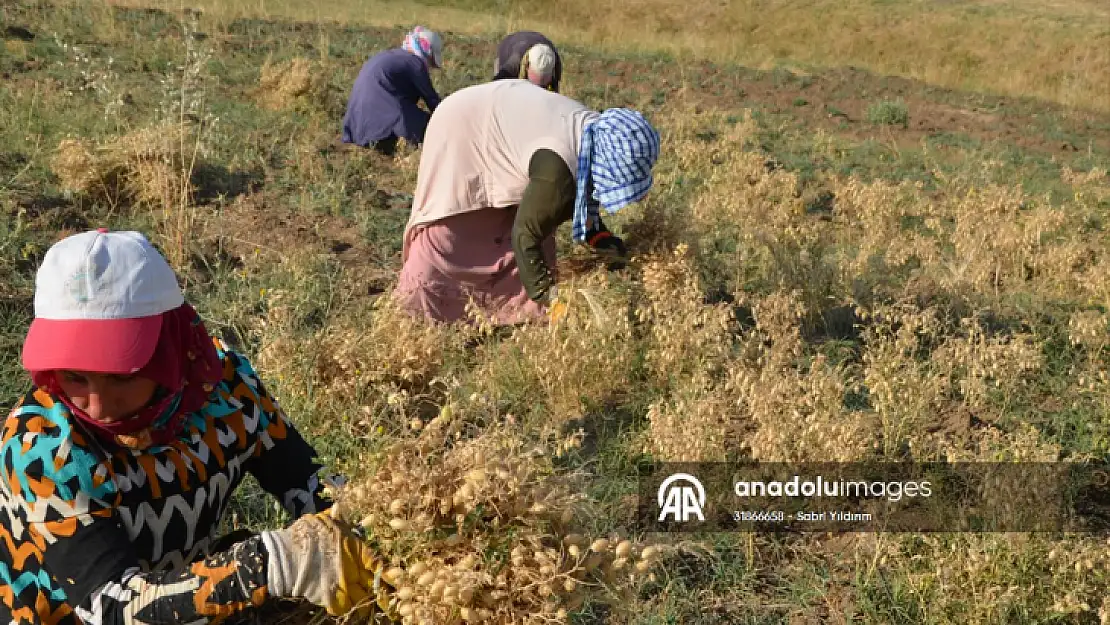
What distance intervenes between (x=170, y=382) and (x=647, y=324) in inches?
94.2

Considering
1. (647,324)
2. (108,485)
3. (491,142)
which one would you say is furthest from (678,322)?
(108,485)

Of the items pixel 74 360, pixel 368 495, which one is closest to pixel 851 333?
pixel 368 495


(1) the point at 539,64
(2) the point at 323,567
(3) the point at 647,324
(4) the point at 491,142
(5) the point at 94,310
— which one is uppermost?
(1) the point at 539,64

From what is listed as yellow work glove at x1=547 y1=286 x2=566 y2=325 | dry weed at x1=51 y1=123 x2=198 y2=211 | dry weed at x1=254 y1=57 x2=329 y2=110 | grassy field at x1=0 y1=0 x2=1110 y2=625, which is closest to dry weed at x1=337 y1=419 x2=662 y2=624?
grassy field at x1=0 y1=0 x2=1110 y2=625

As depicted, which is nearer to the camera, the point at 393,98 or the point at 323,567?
the point at 323,567

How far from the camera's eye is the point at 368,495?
1.54m

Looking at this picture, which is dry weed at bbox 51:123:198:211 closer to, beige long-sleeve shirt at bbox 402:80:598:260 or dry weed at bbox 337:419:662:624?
beige long-sleeve shirt at bbox 402:80:598:260

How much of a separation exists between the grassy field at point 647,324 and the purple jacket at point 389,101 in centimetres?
29

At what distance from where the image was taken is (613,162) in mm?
3393

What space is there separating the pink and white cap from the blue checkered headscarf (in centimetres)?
210

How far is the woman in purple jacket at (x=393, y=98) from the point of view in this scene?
270 inches

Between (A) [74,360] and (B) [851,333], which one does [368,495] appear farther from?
(B) [851,333]

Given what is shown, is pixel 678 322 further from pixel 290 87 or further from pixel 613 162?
pixel 290 87

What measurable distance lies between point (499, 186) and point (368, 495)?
95.6 inches
